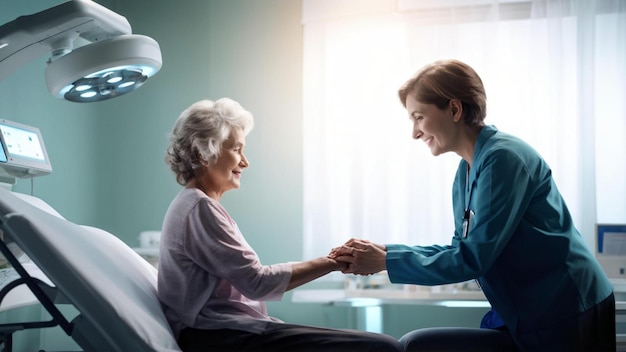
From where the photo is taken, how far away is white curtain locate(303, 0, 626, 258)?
3482 millimetres

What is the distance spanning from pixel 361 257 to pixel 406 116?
2072 millimetres

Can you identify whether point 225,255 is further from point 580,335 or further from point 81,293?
point 580,335

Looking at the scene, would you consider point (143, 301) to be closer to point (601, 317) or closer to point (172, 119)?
point (601, 317)

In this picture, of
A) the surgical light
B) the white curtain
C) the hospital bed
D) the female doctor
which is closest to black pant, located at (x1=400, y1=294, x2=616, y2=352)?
the female doctor

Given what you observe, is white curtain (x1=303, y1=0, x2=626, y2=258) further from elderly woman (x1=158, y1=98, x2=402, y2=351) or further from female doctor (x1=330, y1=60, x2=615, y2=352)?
elderly woman (x1=158, y1=98, x2=402, y2=351)

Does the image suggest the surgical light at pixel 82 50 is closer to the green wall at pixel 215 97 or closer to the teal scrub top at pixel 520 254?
the teal scrub top at pixel 520 254

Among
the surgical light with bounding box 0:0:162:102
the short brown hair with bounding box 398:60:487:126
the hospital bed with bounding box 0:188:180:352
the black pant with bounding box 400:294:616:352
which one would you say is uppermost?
the surgical light with bounding box 0:0:162:102

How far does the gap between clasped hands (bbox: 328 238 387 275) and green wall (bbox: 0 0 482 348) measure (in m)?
2.12

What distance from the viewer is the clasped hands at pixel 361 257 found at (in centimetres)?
161

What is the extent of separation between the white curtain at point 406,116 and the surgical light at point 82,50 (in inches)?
80.7

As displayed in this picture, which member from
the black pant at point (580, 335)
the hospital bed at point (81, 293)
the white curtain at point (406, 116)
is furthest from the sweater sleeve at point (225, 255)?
the white curtain at point (406, 116)

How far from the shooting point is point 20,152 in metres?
2.47

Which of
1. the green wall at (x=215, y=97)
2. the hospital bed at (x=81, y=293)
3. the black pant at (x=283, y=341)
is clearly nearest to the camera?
the hospital bed at (x=81, y=293)

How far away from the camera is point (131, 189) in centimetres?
400
